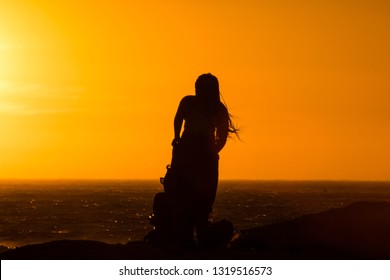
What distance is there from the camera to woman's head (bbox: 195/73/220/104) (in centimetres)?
1047

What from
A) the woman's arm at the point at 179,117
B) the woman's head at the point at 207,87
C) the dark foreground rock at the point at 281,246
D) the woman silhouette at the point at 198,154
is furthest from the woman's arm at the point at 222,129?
the dark foreground rock at the point at 281,246

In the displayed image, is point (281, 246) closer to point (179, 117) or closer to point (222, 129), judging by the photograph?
point (222, 129)

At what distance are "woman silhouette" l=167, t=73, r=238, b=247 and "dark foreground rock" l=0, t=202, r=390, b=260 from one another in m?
0.40

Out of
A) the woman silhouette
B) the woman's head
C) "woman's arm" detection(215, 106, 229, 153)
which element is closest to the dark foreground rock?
the woman silhouette

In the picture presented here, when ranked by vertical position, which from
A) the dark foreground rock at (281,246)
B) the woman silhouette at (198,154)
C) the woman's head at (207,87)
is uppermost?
the woman's head at (207,87)

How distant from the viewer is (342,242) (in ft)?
36.6

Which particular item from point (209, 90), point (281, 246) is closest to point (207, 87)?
point (209, 90)

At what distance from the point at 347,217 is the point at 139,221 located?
93710 millimetres

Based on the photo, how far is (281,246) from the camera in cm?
1110

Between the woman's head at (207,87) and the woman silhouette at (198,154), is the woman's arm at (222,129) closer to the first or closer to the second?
the woman silhouette at (198,154)

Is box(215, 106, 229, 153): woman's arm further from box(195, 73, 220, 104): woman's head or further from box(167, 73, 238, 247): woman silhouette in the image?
box(195, 73, 220, 104): woman's head

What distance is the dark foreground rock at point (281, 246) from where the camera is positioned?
1032 centimetres
